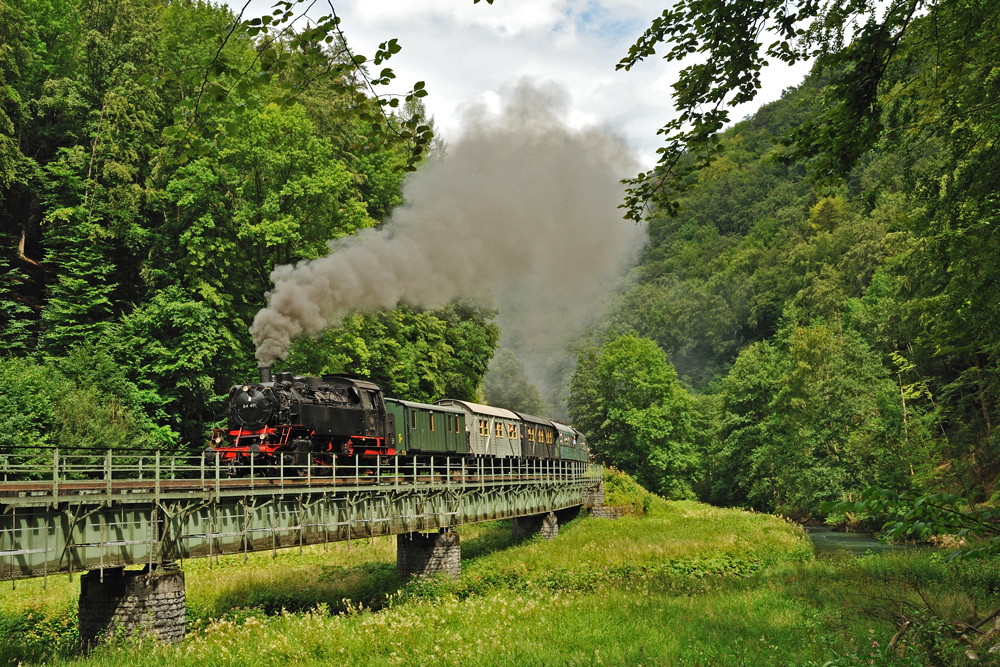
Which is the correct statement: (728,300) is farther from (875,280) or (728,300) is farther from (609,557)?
(609,557)

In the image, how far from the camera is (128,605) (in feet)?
46.0

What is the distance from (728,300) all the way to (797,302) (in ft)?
81.5

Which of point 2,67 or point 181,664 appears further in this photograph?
point 2,67

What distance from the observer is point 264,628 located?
15922mm

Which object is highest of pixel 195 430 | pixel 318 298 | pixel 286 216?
pixel 286 216

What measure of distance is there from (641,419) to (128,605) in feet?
145

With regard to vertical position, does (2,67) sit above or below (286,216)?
above

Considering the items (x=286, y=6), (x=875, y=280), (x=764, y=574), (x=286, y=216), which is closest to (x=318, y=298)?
(x=286, y=216)

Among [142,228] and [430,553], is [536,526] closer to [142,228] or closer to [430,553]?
[430,553]

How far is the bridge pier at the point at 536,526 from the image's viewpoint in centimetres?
3469

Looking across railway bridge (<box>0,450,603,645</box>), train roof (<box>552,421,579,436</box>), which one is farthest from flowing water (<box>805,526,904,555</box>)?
railway bridge (<box>0,450,603,645</box>)

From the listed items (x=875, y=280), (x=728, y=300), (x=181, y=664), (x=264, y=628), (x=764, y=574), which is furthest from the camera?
(x=728, y=300)

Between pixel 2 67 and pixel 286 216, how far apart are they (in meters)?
15.6

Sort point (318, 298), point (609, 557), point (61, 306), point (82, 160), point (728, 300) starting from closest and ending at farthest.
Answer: point (318, 298)
point (609, 557)
point (61, 306)
point (82, 160)
point (728, 300)
